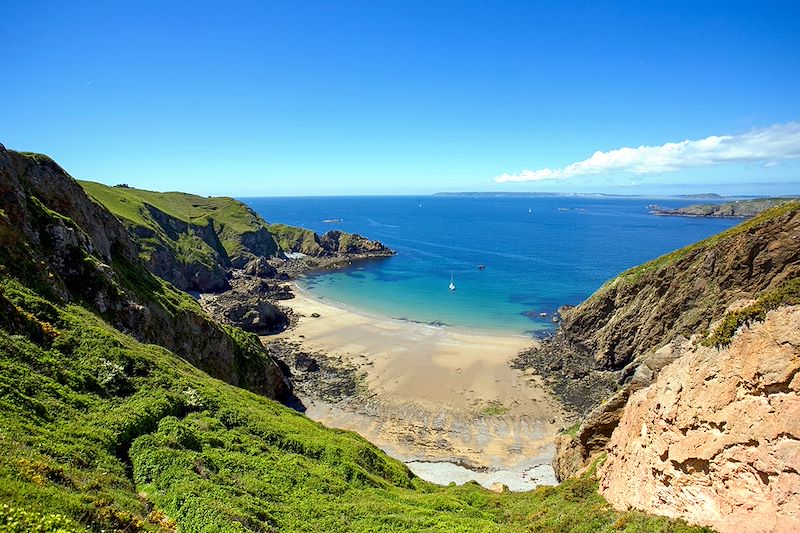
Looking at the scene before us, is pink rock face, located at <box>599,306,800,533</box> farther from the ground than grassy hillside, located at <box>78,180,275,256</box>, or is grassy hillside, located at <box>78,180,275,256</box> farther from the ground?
grassy hillside, located at <box>78,180,275,256</box>

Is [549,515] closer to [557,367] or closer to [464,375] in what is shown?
[464,375]

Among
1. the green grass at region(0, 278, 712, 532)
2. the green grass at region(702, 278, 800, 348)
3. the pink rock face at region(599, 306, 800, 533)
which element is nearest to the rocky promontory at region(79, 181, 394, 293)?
the green grass at region(0, 278, 712, 532)

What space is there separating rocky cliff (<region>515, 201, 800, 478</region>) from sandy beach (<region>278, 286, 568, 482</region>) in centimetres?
527

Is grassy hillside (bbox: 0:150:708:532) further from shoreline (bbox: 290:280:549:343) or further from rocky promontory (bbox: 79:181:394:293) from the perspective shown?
rocky promontory (bbox: 79:181:394:293)

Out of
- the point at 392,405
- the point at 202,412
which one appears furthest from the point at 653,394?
the point at 392,405

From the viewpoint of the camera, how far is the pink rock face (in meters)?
13.2

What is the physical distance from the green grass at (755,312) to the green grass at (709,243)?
34.7 meters

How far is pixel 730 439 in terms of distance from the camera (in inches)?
576

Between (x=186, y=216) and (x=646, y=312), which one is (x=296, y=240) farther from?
(x=646, y=312)

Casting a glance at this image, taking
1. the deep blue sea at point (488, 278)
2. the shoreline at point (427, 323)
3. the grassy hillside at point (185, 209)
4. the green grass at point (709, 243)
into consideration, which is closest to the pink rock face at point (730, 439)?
the green grass at point (709, 243)

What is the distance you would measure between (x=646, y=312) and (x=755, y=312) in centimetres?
4200

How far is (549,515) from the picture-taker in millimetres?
20844

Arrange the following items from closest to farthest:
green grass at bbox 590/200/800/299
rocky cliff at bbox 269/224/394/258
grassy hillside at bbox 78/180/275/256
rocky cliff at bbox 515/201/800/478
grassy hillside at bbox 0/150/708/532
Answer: grassy hillside at bbox 0/150/708/532 < rocky cliff at bbox 515/201/800/478 < green grass at bbox 590/200/800/299 < grassy hillside at bbox 78/180/275/256 < rocky cliff at bbox 269/224/394/258

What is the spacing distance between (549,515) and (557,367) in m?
37.9
